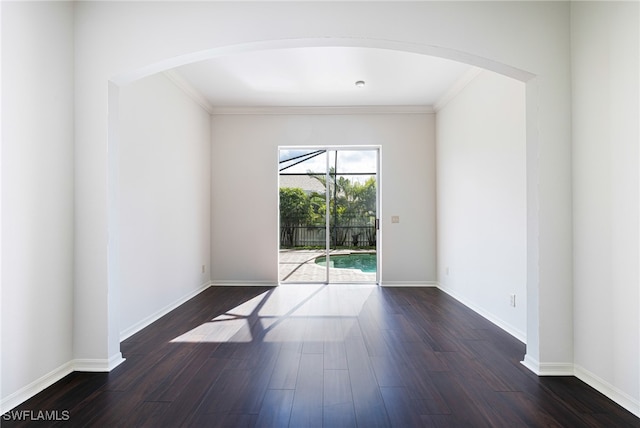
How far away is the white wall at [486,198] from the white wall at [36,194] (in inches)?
147

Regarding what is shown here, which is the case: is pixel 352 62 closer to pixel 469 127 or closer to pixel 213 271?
pixel 469 127

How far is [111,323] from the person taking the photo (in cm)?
255

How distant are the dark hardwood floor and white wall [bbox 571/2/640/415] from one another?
29 cm

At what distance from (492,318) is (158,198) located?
3899 mm

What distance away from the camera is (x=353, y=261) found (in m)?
5.89

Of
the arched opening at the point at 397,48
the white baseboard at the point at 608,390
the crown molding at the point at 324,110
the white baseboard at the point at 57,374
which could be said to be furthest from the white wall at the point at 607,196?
the white baseboard at the point at 57,374

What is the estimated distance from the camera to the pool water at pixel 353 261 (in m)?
5.85

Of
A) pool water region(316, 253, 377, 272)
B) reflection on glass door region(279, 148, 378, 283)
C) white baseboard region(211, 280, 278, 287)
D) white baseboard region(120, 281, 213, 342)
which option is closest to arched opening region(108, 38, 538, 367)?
white baseboard region(120, 281, 213, 342)

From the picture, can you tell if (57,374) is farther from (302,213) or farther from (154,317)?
(302,213)

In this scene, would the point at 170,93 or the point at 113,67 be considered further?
the point at 170,93

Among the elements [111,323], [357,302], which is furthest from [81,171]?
[357,302]

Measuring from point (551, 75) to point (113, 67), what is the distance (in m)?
3.20

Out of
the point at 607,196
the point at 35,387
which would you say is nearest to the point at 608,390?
the point at 607,196

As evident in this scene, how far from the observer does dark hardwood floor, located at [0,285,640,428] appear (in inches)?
76.7
